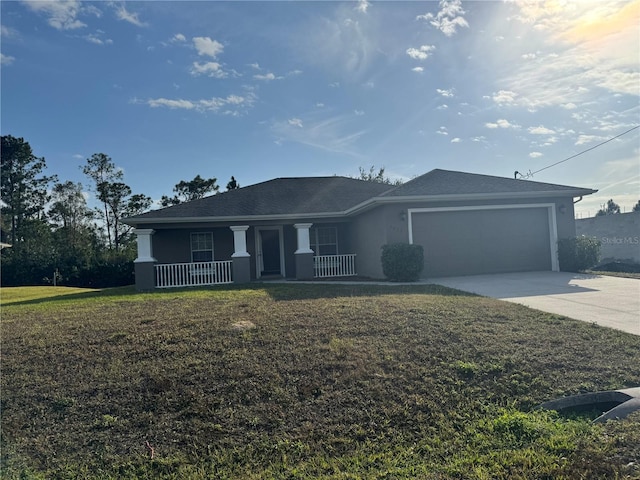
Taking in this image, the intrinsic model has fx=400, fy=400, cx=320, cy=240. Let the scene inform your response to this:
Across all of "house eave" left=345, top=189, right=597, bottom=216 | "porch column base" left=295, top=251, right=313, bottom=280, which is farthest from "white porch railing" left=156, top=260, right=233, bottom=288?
"house eave" left=345, top=189, right=597, bottom=216

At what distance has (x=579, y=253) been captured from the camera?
1273 cm

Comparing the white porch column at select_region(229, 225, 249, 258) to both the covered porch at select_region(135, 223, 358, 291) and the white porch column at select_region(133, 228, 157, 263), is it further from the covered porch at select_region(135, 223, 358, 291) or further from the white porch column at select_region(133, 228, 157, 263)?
the white porch column at select_region(133, 228, 157, 263)

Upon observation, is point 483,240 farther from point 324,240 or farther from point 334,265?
point 324,240

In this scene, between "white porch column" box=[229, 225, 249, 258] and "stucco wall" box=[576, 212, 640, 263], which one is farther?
"stucco wall" box=[576, 212, 640, 263]

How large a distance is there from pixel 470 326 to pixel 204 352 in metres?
3.67

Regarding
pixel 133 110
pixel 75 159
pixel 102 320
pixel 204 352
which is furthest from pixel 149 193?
pixel 204 352

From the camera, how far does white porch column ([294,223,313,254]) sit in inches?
581

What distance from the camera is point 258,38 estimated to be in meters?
11.4

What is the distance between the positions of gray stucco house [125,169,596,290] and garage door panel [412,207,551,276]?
33 mm

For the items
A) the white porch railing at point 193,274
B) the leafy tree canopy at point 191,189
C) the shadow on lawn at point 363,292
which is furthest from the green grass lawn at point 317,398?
the leafy tree canopy at point 191,189

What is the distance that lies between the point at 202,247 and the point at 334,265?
5362mm

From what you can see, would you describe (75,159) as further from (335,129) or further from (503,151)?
(503,151)

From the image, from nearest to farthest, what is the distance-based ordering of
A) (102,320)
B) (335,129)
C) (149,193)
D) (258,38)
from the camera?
1. (102,320)
2. (258,38)
3. (335,129)
4. (149,193)

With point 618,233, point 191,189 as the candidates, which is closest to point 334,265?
point 618,233
